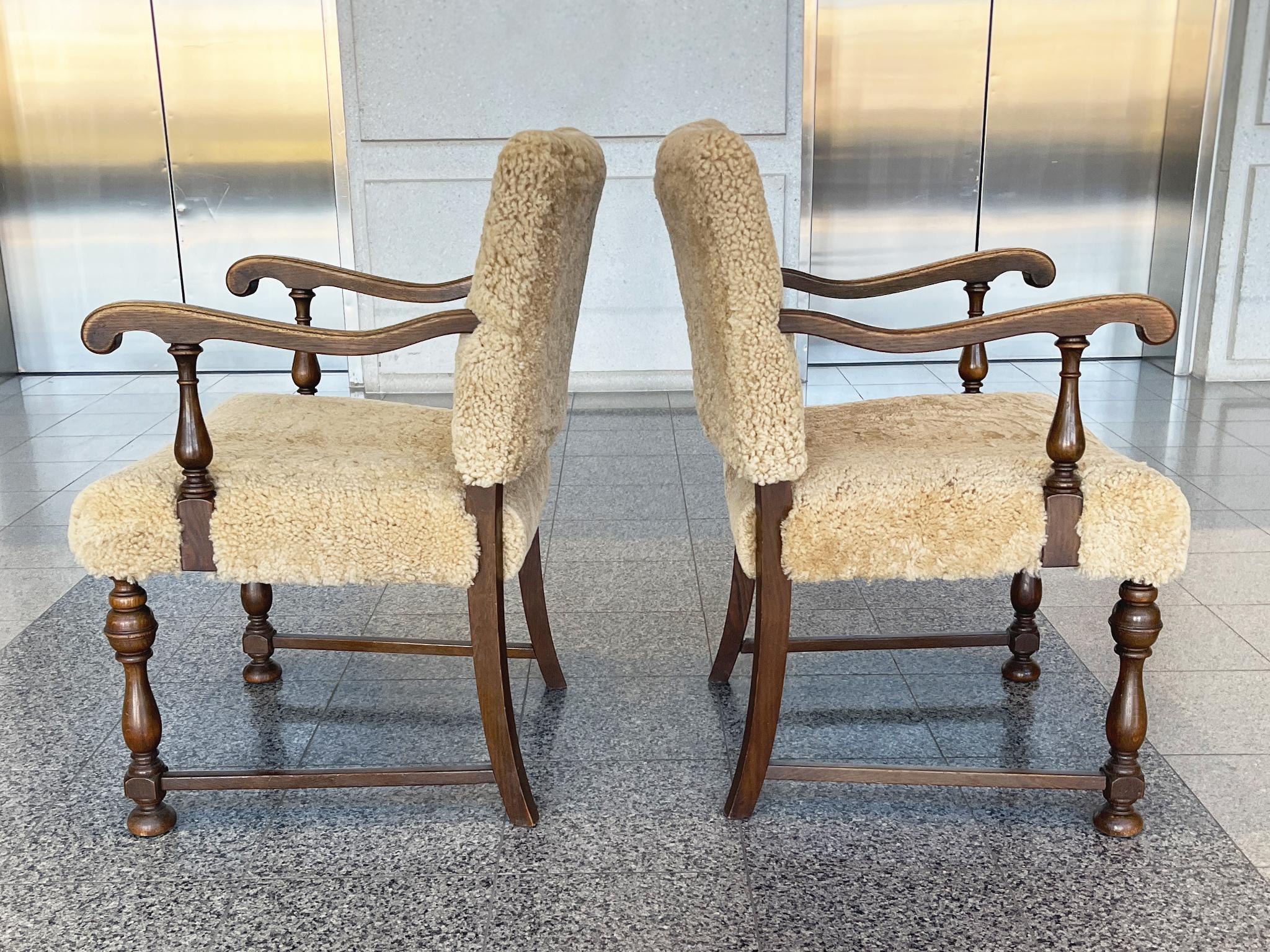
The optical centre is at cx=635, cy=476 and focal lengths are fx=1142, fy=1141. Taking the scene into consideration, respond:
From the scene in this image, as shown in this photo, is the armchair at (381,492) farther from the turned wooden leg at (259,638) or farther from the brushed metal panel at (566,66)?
the brushed metal panel at (566,66)

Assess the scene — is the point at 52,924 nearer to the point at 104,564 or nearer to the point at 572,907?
the point at 104,564

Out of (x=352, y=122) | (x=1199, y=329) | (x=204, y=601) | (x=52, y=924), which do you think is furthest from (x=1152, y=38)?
(x=52, y=924)

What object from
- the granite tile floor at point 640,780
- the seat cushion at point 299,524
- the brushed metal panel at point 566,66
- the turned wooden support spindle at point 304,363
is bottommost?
the granite tile floor at point 640,780

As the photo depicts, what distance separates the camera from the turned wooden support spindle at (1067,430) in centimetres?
142

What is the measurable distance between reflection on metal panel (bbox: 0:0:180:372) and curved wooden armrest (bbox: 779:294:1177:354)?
13.7 feet

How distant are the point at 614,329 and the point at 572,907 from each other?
10.8 ft

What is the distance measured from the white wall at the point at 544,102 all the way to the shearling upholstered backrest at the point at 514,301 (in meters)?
2.93

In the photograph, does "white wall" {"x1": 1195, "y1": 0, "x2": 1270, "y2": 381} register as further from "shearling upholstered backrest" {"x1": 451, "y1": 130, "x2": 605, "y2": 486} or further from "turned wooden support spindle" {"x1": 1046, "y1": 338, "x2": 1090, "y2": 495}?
"shearling upholstered backrest" {"x1": 451, "y1": 130, "x2": 605, "y2": 486}

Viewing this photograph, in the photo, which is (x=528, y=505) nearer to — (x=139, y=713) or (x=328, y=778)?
(x=328, y=778)

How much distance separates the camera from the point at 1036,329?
144cm

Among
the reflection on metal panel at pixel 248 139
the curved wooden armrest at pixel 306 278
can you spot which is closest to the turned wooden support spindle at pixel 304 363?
the curved wooden armrest at pixel 306 278

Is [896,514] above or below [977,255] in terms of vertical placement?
below

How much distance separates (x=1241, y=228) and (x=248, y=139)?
4.02 meters

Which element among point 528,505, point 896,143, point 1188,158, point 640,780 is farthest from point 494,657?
point 1188,158
